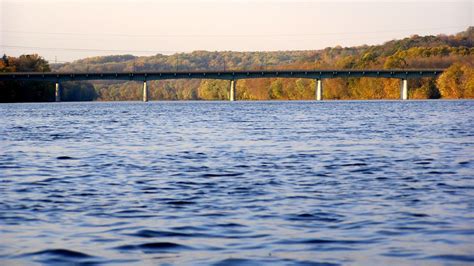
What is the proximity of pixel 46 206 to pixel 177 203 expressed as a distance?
2.67 metres

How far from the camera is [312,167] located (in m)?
28.6

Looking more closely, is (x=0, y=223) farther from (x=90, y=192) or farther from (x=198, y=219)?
(x=90, y=192)

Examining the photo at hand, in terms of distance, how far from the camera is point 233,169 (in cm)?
2819

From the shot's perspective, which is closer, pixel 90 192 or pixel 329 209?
pixel 329 209

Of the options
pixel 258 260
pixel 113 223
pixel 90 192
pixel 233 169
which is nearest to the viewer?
pixel 258 260

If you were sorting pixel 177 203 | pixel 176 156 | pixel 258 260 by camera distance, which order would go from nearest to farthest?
pixel 258 260, pixel 177 203, pixel 176 156

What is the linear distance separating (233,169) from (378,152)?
8.74 meters

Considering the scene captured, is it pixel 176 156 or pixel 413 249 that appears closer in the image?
pixel 413 249

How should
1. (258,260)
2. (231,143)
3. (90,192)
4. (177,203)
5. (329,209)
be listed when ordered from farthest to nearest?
(231,143)
(90,192)
(177,203)
(329,209)
(258,260)

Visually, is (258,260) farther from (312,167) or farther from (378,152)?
(378,152)

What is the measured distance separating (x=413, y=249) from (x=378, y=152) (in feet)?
69.8

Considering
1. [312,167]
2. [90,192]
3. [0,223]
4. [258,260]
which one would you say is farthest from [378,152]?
[258,260]

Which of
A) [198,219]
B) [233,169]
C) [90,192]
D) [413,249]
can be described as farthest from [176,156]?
[413,249]

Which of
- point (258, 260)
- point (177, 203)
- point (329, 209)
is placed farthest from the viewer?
point (177, 203)
